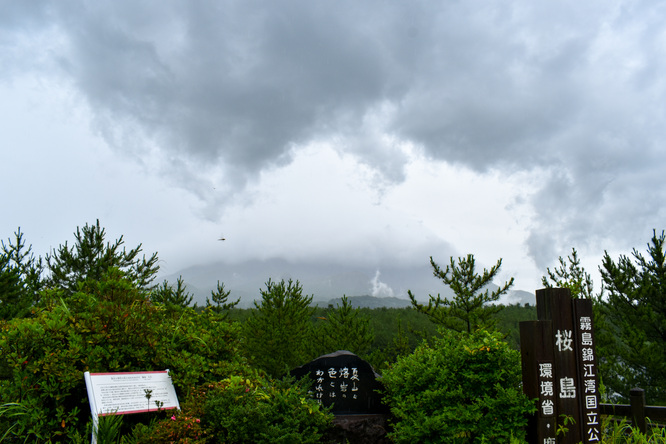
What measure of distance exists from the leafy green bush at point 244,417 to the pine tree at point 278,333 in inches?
483

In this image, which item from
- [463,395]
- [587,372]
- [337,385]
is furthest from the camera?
[337,385]

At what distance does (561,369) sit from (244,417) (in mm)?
4630

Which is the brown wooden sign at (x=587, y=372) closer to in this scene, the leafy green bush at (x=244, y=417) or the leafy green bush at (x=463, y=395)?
the leafy green bush at (x=463, y=395)

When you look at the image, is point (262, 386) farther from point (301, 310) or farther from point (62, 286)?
point (62, 286)

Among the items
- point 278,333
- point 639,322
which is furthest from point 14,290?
point 639,322

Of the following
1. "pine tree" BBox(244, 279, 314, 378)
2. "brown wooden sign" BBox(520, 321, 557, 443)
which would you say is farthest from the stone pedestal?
"pine tree" BBox(244, 279, 314, 378)

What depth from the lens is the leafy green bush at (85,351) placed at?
20.6 feet

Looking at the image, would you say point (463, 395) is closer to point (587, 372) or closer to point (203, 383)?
point (587, 372)

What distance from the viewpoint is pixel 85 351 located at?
6.67 metres

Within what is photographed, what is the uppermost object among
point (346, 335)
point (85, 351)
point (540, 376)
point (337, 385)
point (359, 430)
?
point (346, 335)

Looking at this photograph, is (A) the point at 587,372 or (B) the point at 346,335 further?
(B) the point at 346,335

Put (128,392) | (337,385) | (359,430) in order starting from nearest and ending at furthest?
(128,392)
(359,430)
(337,385)

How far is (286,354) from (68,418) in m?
13.8

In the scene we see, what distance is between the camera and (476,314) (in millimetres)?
17719
